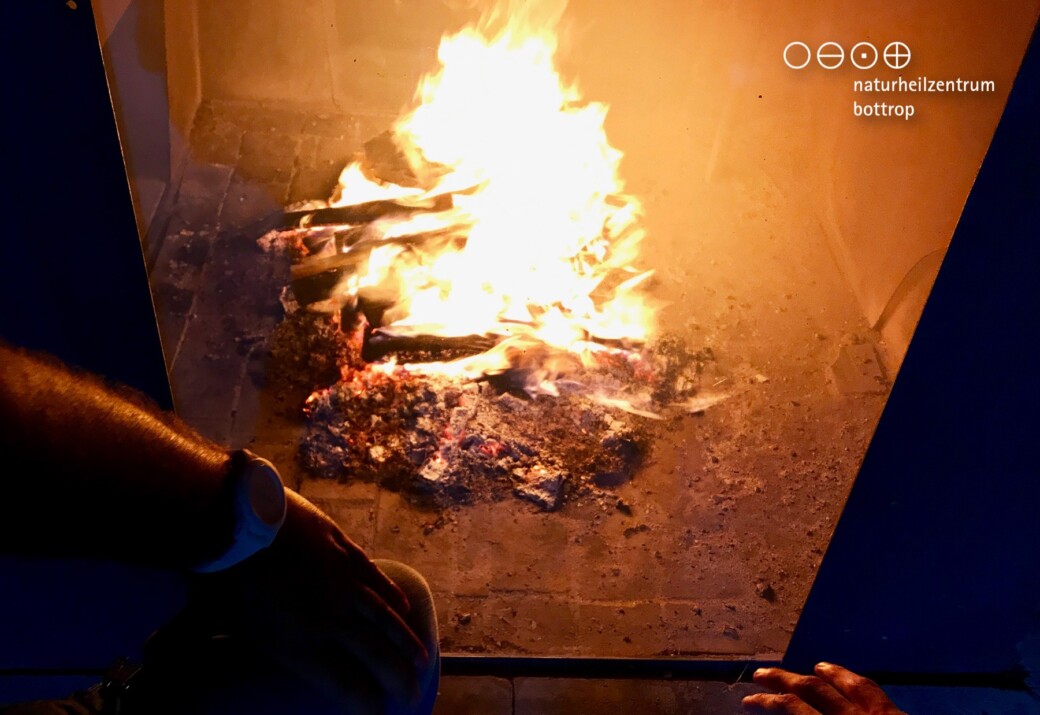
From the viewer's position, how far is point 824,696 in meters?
1.92

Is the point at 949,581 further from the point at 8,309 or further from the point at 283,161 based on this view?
the point at 283,161

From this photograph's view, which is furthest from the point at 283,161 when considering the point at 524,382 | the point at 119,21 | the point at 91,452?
the point at 91,452

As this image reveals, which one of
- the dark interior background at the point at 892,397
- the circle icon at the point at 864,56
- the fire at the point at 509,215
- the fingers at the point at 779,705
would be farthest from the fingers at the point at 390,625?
the circle icon at the point at 864,56

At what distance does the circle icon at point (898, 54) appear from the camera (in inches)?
129

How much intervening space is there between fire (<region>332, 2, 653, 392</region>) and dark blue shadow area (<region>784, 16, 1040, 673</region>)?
1.46 metres

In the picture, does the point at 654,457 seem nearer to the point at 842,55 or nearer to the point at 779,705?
the point at 779,705

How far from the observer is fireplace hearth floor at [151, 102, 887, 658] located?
2561 mm

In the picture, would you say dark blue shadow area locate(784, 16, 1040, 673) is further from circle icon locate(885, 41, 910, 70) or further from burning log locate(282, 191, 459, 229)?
burning log locate(282, 191, 459, 229)

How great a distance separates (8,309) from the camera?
5.52ft

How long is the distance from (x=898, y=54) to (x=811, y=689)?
266 centimetres

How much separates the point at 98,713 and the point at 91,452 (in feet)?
1.85

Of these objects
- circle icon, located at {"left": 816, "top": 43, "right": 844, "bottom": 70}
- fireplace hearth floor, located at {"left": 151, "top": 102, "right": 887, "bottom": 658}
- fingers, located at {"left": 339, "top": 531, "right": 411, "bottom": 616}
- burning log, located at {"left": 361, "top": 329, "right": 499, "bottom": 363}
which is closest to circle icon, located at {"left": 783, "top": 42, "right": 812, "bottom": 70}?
circle icon, located at {"left": 816, "top": 43, "right": 844, "bottom": 70}

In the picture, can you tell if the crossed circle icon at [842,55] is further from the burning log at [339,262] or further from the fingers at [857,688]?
the fingers at [857,688]

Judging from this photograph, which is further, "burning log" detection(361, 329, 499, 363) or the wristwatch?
"burning log" detection(361, 329, 499, 363)
